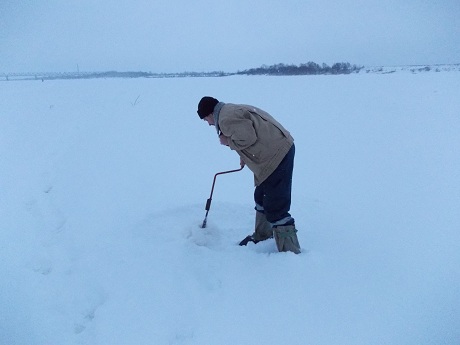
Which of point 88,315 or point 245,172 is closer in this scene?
point 88,315

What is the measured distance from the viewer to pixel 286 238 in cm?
282

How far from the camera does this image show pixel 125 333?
2.13m

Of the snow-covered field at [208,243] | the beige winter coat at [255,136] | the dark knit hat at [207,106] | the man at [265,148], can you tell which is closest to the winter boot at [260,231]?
the snow-covered field at [208,243]

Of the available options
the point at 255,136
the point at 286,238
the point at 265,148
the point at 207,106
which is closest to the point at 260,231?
the point at 286,238

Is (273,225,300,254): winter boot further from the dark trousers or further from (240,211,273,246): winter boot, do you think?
(240,211,273,246): winter boot

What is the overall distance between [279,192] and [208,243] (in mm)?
955

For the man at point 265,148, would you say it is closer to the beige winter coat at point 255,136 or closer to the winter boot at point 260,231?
the beige winter coat at point 255,136

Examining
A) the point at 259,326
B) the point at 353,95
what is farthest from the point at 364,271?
the point at 353,95

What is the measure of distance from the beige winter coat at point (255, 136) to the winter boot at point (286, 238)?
1.57 ft

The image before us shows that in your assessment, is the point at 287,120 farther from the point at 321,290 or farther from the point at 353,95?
the point at 321,290

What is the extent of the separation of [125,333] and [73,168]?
3756mm

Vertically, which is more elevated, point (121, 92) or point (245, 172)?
point (121, 92)

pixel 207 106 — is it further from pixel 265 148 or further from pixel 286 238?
pixel 286 238

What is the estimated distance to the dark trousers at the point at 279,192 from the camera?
2.77 m
